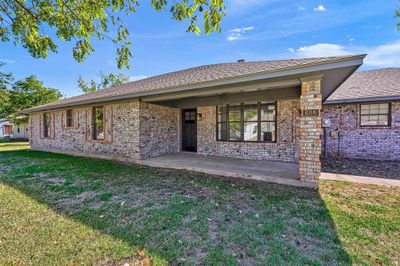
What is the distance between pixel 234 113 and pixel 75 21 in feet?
20.1

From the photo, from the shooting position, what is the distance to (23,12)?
371 centimetres

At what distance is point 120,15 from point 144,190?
3.69 m

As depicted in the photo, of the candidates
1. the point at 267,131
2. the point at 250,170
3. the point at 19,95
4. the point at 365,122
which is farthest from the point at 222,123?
the point at 19,95

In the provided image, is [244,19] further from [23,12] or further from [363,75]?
[363,75]

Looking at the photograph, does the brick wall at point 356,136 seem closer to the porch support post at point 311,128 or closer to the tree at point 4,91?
the porch support post at point 311,128

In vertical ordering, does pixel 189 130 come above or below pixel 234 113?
below

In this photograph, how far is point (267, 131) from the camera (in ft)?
25.3

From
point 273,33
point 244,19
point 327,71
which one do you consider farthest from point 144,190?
point 273,33

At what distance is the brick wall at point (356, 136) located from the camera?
7895mm

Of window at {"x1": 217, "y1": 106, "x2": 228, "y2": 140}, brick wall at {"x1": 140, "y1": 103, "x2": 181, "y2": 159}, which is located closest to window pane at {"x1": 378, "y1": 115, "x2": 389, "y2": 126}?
window at {"x1": 217, "y1": 106, "x2": 228, "y2": 140}

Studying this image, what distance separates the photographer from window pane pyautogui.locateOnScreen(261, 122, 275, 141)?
762 cm

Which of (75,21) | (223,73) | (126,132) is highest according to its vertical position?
(75,21)

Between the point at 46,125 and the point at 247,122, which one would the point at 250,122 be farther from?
the point at 46,125

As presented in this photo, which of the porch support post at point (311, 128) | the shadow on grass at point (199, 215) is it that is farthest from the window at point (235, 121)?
the porch support post at point (311, 128)
